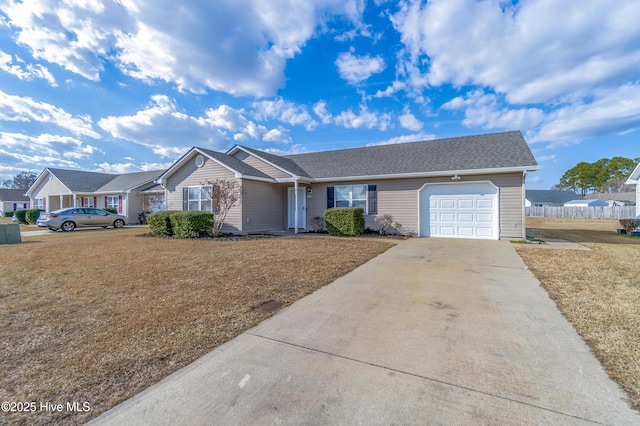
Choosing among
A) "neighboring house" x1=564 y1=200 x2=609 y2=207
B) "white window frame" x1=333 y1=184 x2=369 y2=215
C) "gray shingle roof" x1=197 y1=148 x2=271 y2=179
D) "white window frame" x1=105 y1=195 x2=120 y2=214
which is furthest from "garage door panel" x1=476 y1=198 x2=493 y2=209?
"neighboring house" x1=564 y1=200 x2=609 y2=207

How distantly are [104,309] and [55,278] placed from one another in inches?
116

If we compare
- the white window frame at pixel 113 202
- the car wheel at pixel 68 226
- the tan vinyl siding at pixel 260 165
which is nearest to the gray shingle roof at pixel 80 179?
the white window frame at pixel 113 202

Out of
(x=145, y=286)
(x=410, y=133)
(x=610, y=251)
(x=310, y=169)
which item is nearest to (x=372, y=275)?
(x=145, y=286)

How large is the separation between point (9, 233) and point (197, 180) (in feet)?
24.7

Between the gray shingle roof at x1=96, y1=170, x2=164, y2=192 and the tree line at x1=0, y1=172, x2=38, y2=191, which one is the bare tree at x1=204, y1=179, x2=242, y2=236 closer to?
the gray shingle roof at x1=96, y1=170, x2=164, y2=192

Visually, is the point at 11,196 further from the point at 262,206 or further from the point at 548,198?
the point at 548,198

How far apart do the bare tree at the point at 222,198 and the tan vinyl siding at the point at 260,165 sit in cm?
226

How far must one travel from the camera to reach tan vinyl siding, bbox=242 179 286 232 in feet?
44.2

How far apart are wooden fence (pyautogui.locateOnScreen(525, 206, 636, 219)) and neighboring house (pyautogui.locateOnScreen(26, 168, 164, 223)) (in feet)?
156

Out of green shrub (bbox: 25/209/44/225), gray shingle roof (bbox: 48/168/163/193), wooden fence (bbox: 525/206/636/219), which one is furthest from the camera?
wooden fence (bbox: 525/206/636/219)

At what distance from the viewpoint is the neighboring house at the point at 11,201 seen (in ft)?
144

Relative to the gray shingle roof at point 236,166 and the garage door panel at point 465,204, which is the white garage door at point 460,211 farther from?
the gray shingle roof at point 236,166

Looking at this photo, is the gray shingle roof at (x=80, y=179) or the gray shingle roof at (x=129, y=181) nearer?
the gray shingle roof at (x=129, y=181)

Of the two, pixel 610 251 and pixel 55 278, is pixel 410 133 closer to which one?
pixel 610 251
